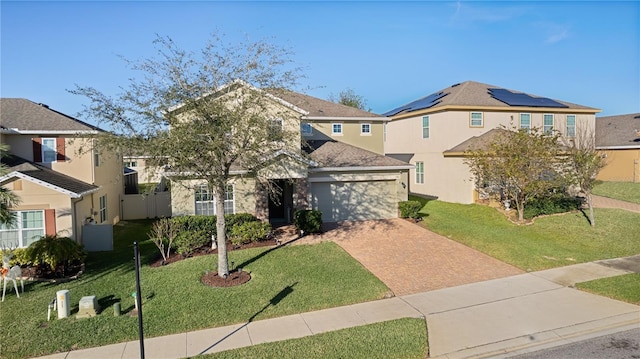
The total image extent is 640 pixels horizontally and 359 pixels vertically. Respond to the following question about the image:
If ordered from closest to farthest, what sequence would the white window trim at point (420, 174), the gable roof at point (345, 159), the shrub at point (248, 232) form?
1. the shrub at point (248, 232)
2. the gable roof at point (345, 159)
3. the white window trim at point (420, 174)

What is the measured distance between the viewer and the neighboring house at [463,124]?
940 inches

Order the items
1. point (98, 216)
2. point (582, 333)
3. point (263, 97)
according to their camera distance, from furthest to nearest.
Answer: point (98, 216) → point (263, 97) → point (582, 333)

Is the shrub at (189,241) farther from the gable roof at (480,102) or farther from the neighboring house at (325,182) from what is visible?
the gable roof at (480,102)

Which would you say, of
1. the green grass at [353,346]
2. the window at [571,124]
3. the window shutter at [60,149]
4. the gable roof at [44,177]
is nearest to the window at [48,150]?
the window shutter at [60,149]

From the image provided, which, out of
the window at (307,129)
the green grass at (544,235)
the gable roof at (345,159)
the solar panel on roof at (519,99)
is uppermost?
the solar panel on roof at (519,99)

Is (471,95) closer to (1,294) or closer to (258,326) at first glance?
(258,326)

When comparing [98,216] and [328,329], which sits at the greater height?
[98,216]

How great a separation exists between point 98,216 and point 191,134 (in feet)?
35.7

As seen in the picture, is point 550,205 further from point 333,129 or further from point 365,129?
point 333,129

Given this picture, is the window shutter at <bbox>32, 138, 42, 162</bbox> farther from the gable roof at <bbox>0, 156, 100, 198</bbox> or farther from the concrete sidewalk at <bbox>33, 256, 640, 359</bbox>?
the concrete sidewalk at <bbox>33, 256, 640, 359</bbox>

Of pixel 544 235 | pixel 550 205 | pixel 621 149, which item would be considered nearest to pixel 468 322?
pixel 544 235

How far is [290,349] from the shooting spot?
7484mm

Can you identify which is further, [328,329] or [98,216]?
[98,216]

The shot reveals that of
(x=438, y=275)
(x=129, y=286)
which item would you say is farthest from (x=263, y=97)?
(x=438, y=275)
